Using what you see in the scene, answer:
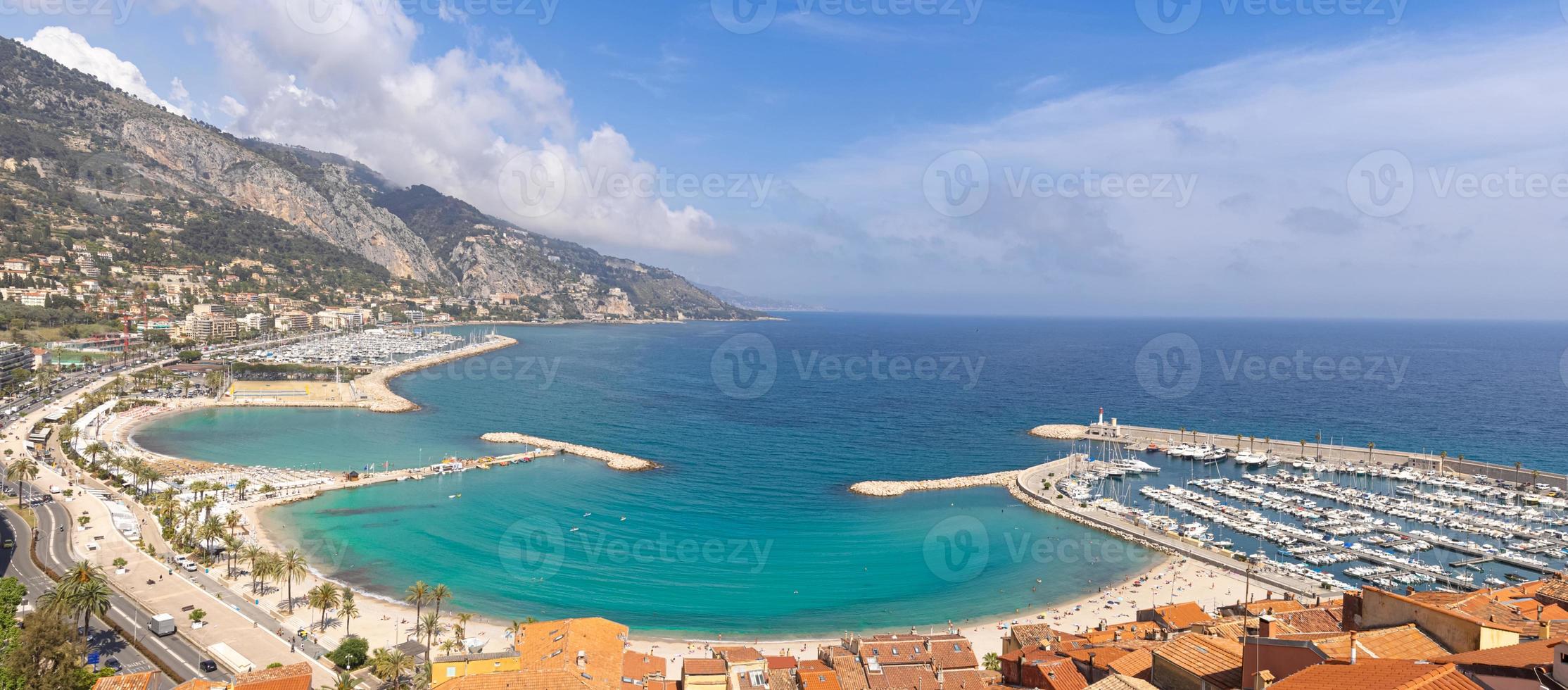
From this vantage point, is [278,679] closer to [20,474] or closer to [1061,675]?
[1061,675]

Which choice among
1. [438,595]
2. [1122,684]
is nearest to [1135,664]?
[1122,684]

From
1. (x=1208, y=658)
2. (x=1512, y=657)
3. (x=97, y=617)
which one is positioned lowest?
(x=97, y=617)

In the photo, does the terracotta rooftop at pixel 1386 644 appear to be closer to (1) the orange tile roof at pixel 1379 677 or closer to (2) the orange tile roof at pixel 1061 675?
(1) the orange tile roof at pixel 1379 677

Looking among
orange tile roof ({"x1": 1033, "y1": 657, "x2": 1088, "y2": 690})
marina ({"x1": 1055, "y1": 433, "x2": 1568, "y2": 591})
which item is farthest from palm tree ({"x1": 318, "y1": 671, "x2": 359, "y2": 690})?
marina ({"x1": 1055, "y1": 433, "x2": 1568, "y2": 591})

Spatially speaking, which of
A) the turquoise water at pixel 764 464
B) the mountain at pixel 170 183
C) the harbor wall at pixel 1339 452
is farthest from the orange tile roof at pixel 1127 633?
the mountain at pixel 170 183

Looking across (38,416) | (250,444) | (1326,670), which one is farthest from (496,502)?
(1326,670)
